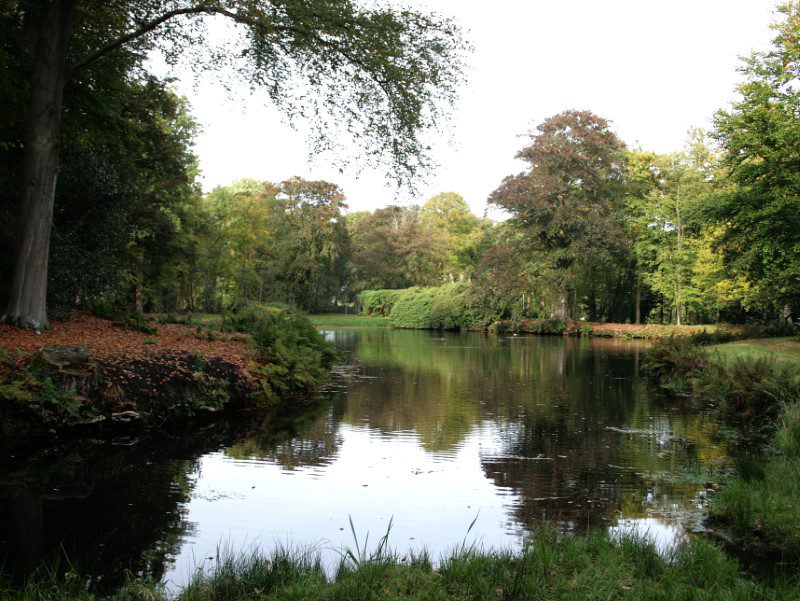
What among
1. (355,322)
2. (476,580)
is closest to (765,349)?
(476,580)

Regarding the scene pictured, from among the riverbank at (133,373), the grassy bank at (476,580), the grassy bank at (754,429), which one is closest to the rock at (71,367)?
the riverbank at (133,373)

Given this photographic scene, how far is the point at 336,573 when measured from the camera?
12.4 feet

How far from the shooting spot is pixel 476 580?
359 centimetres

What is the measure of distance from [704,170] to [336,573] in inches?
1705

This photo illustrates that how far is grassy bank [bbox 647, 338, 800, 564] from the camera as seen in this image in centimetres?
479

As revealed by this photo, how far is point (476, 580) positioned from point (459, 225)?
71.3m

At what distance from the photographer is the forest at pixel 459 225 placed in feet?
47.2

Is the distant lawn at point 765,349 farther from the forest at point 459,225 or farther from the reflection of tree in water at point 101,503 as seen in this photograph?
the reflection of tree in water at point 101,503

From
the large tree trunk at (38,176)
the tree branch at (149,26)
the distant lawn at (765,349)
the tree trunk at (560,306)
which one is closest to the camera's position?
the large tree trunk at (38,176)

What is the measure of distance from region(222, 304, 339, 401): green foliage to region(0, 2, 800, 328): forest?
11.6 ft

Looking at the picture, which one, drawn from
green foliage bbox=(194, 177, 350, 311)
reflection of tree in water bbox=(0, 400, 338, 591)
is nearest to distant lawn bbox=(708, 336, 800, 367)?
reflection of tree in water bbox=(0, 400, 338, 591)

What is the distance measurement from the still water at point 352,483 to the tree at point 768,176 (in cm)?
906

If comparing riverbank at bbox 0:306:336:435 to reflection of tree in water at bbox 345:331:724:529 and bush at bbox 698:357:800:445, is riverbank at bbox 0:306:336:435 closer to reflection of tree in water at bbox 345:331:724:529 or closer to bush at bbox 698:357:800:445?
reflection of tree in water at bbox 345:331:724:529

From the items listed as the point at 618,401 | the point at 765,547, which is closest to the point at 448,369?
the point at 618,401
